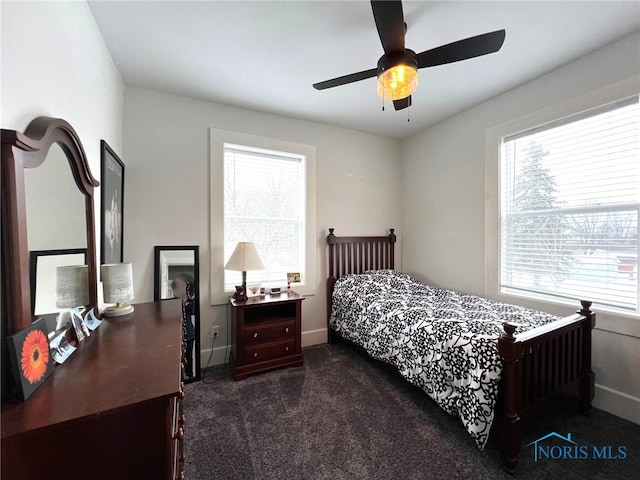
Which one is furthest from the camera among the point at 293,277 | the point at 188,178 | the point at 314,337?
the point at 314,337

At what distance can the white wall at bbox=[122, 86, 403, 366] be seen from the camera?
7.75ft

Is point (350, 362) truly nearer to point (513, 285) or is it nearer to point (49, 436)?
point (513, 285)

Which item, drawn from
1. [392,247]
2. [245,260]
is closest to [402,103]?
[245,260]

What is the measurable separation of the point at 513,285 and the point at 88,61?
367 centimetres

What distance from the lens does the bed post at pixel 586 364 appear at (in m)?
1.83

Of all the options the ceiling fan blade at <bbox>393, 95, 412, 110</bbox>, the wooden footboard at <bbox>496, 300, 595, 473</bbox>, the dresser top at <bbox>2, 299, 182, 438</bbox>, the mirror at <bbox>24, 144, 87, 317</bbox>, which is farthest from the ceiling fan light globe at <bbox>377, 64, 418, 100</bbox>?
the dresser top at <bbox>2, 299, 182, 438</bbox>

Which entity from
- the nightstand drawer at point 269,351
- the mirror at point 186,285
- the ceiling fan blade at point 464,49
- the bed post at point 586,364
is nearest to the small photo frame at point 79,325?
the mirror at point 186,285

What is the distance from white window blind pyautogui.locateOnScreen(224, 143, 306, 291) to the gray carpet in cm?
115

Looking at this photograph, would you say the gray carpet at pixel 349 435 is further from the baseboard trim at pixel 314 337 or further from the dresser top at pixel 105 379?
the dresser top at pixel 105 379

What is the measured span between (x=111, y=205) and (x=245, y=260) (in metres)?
1.08

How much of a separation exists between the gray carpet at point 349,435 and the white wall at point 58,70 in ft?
4.87

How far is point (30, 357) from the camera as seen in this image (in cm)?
78

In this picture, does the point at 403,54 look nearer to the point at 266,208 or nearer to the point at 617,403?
the point at 266,208

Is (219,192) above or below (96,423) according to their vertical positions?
above
